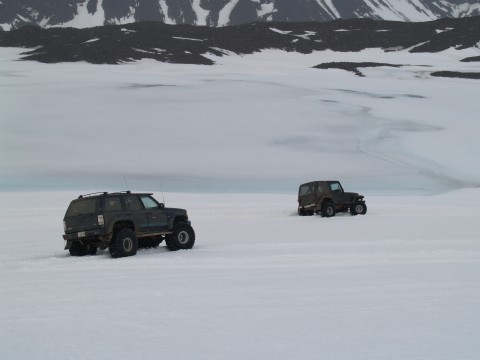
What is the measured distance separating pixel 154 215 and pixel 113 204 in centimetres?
98

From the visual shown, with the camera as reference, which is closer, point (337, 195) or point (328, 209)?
point (328, 209)

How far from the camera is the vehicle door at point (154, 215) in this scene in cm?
1248

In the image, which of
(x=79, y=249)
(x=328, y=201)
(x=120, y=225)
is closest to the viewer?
(x=120, y=225)

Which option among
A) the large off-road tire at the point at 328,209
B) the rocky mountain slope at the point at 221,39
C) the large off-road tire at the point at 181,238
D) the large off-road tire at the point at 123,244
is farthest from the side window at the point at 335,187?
the rocky mountain slope at the point at 221,39

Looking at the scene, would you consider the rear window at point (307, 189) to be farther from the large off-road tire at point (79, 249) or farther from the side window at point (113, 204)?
the large off-road tire at point (79, 249)

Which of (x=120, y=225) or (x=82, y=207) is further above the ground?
(x=82, y=207)

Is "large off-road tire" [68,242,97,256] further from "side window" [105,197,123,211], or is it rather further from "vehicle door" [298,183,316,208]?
"vehicle door" [298,183,316,208]

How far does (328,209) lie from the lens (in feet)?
69.5

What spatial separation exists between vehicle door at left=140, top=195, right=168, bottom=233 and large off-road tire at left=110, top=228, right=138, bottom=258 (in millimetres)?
763

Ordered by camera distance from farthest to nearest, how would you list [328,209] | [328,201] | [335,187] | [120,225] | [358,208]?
[335,187] → [328,201] → [328,209] → [358,208] → [120,225]

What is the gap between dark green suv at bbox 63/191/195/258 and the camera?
11.6 meters

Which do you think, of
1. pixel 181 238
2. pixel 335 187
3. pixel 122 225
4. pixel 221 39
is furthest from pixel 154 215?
pixel 221 39

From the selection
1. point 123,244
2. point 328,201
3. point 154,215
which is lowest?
point 328,201

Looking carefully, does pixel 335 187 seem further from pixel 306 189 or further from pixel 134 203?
pixel 134 203
